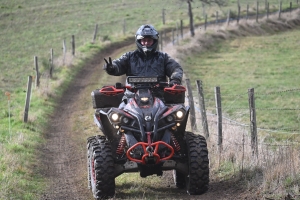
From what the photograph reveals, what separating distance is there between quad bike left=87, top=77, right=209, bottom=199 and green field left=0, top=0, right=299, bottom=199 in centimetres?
150

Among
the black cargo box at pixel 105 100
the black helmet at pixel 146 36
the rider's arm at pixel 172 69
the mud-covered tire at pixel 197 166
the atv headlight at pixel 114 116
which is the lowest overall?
the mud-covered tire at pixel 197 166

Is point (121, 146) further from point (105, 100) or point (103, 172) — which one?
point (105, 100)

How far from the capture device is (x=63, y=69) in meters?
26.8

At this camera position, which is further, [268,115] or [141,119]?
[268,115]

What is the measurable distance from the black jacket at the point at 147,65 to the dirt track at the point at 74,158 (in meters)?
1.90

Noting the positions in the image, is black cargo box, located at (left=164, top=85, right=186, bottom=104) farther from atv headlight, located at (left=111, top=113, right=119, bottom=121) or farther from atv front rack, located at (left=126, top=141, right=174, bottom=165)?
atv front rack, located at (left=126, top=141, right=174, bottom=165)

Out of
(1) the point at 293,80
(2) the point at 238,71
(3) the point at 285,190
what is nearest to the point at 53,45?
(2) the point at 238,71

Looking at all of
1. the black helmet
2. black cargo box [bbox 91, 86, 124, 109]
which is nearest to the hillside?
black cargo box [bbox 91, 86, 124, 109]

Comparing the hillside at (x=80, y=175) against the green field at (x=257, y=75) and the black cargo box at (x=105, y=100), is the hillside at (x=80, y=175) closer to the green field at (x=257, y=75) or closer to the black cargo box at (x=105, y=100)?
the black cargo box at (x=105, y=100)

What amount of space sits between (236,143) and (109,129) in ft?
9.39

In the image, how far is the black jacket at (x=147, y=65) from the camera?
942 centimetres

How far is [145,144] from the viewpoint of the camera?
310 inches

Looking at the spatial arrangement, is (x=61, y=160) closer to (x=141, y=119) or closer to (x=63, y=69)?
(x=141, y=119)

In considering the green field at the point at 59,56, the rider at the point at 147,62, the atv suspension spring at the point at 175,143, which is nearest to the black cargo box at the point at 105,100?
the rider at the point at 147,62
